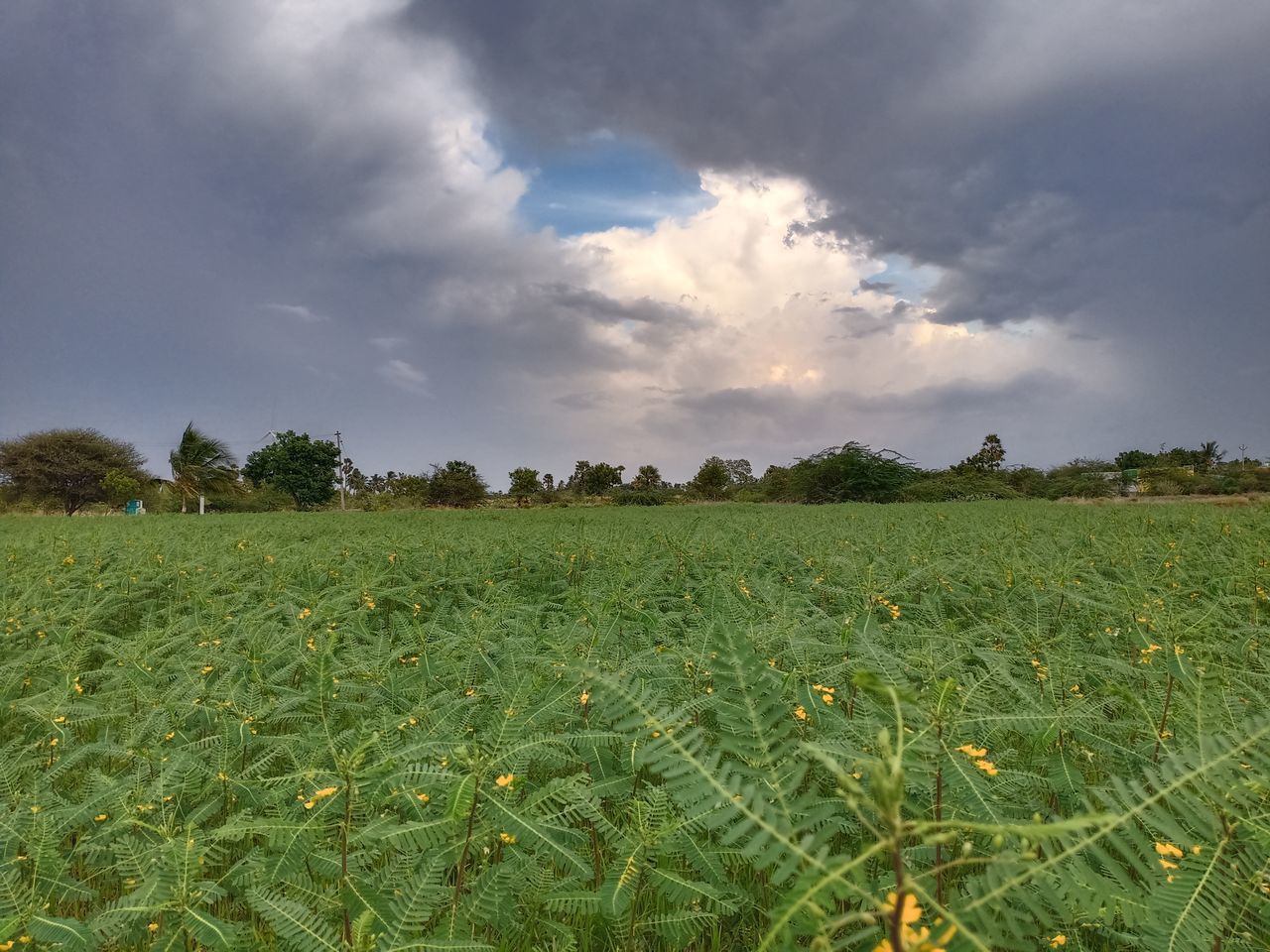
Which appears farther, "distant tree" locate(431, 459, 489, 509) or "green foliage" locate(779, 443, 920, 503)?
"distant tree" locate(431, 459, 489, 509)

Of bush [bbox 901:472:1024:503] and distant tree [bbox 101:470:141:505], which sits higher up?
distant tree [bbox 101:470:141:505]

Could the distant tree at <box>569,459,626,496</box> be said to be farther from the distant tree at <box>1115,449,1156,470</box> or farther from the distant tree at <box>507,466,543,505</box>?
the distant tree at <box>1115,449,1156,470</box>

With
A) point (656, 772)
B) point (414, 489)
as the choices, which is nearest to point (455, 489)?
point (414, 489)

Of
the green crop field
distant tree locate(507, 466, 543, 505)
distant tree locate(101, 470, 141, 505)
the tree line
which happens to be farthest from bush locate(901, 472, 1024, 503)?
distant tree locate(101, 470, 141, 505)

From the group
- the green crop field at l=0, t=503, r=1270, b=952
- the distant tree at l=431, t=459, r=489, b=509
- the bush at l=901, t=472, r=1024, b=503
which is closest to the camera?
the green crop field at l=0, t=503, r=1270, b=952

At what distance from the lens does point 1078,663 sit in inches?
108

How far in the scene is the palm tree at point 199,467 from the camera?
133 feet

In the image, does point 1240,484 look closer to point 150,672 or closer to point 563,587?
point 563,587

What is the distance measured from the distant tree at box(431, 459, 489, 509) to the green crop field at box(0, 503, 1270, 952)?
46.8m

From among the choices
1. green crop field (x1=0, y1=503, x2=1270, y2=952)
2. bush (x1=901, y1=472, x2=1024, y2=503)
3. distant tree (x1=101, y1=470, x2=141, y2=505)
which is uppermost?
distant tree (x1=101, y1=470, x2=141, y2=505)

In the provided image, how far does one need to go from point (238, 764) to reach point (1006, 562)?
583 cm

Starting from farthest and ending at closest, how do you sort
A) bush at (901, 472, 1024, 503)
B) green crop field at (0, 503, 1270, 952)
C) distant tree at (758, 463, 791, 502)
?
1. distant tree at (758, 463, 791, 502)
2. bush at (901, 472, 1024, 503)
3. green crop field at (0, 503, 1270, 952)

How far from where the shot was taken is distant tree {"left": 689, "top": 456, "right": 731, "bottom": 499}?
52.7 metres

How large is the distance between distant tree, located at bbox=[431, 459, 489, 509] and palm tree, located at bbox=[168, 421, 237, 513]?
14280mm
